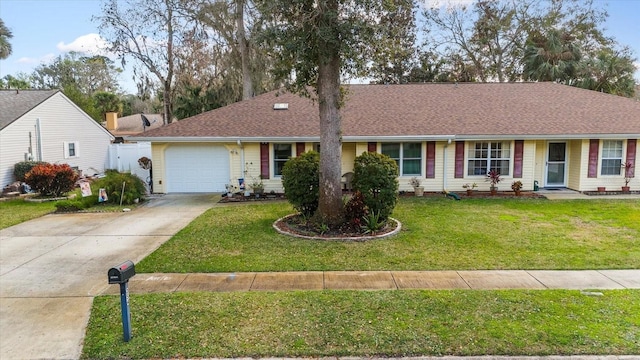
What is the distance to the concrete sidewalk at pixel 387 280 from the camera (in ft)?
21.4

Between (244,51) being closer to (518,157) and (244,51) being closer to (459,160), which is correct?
(459,160)

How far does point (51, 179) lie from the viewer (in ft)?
52.8

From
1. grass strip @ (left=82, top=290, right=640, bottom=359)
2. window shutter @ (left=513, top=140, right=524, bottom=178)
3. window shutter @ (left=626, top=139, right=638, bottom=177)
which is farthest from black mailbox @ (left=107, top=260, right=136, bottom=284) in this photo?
window shutter @ (left=626, top=139, right=638, bottom=177)

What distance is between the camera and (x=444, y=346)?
183 inches

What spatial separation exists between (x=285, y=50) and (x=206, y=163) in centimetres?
842

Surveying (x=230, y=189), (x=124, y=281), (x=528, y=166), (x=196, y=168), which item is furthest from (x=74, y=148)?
(x=528, y=166)

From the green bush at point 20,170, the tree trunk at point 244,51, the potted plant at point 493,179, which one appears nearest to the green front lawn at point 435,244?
the potted plant at point 493,179

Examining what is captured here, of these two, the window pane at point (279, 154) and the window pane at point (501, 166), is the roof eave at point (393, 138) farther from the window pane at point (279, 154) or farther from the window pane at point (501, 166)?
the window pane at point (501, 166)

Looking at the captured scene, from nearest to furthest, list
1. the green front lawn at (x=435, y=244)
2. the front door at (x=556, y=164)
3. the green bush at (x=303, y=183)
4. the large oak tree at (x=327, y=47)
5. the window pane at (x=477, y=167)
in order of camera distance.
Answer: the green front lawn at (x=435, y=244), the large oak tree at (x=327, y=47), the green bush at (x=303, y=183), the window pane at (x=477, y=167), the front door at (x=556, y=164)

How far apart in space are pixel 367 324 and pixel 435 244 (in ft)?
14.4

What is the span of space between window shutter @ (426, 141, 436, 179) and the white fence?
14387mm

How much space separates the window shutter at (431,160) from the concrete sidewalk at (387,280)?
30.6 ft

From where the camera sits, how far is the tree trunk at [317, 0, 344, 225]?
10.2m

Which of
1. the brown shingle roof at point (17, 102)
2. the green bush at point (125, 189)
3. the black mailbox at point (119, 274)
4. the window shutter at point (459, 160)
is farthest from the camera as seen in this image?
the brown shingle roof at point (17, 102)
